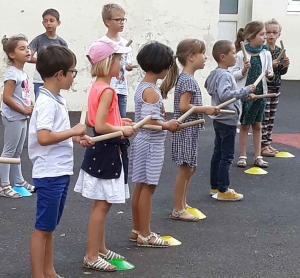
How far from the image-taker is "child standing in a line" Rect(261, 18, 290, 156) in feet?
24.8

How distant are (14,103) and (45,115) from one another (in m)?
2.13

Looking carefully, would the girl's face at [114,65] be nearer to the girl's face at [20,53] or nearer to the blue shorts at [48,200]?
the blue shorts at [48,200]

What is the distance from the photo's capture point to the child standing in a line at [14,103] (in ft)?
18.6

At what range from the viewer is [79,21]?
1059 cm

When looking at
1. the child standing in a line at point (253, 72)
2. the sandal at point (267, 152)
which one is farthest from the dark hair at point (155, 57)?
the sandal at point (267, 152)

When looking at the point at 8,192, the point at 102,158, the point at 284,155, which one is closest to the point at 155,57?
Answer: the point at 102,158

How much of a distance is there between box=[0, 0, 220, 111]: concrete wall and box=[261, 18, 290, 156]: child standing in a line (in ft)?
9.92

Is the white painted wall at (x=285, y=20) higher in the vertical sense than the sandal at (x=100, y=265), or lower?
higher

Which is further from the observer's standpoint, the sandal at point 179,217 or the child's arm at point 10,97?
the child's arm at point 10,97

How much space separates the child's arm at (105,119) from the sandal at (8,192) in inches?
84.6

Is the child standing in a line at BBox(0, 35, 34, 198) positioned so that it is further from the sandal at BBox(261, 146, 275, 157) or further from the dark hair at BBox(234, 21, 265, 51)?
the sandal at BBox(261, 146, 275, 157)

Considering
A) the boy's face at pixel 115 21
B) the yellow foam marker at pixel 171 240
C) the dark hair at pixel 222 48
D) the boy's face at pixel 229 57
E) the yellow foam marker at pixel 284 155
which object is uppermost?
the boy's face at pixel 115 21

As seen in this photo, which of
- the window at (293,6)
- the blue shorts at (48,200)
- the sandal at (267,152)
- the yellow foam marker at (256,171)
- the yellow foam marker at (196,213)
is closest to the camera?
the blue shorts at (48,200)

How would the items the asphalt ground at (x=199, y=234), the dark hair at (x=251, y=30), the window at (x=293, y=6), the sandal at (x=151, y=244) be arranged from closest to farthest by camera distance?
the asphalt ground at (x=199, y=234), the sandal at (x=151, y=244), the dark hair at (x=251, y=30), the window at (x=293, y=6)
